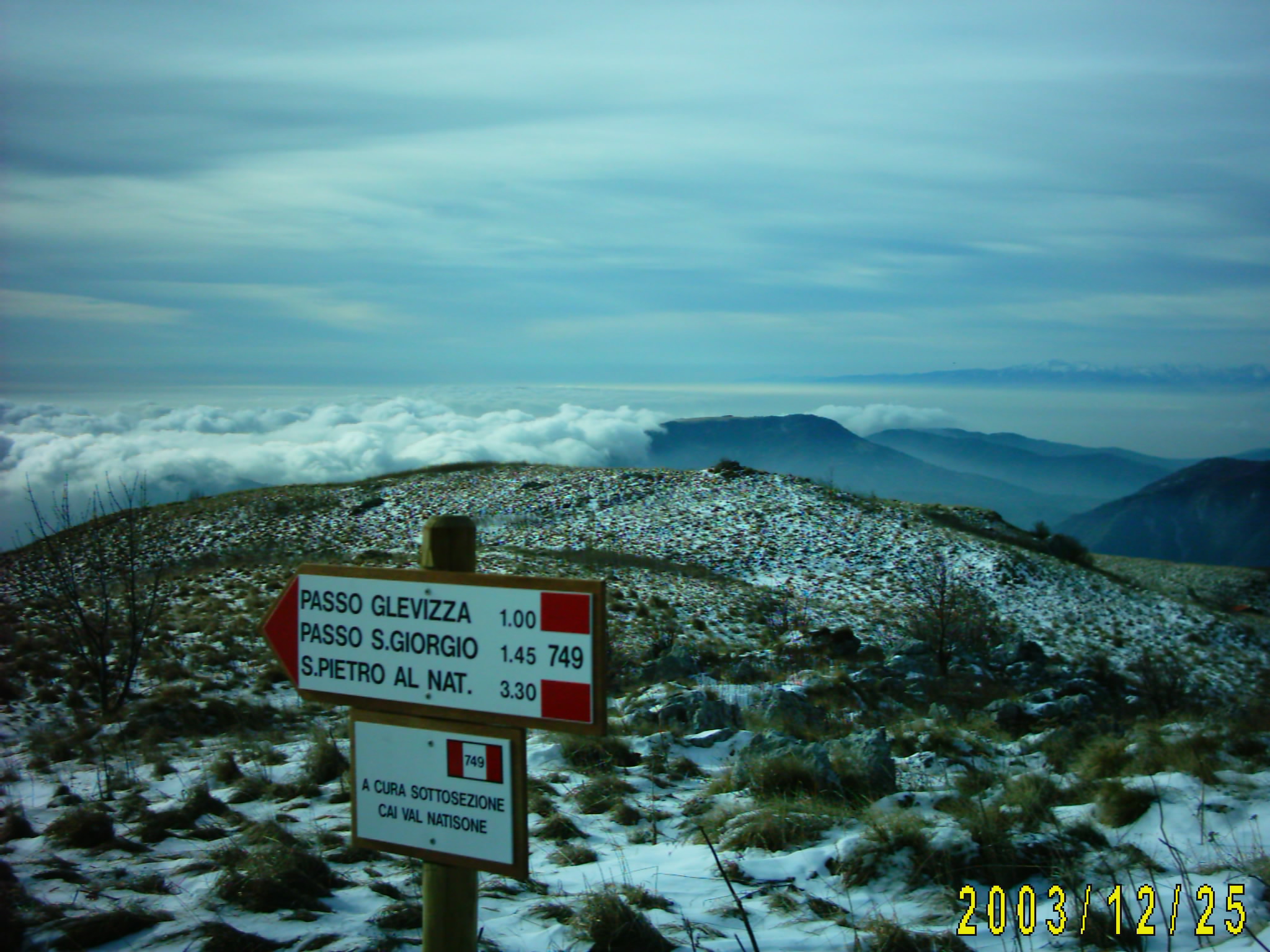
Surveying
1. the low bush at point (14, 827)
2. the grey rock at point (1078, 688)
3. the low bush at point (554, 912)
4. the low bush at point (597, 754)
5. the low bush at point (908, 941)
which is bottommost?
the grey rock at point (1078, 688)

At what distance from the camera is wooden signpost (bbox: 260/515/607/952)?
2.42 m

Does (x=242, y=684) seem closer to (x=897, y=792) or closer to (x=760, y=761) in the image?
(x=760, y=761)

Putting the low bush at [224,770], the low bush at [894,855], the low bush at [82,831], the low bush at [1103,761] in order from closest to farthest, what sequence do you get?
the low bush at [894,855] → the low bush at [82,831] → the low bush at [1103,761] → the low bush at [224,770]

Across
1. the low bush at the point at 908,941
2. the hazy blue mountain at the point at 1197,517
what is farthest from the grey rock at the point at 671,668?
the hazy blue mountain at the point at 1197,517

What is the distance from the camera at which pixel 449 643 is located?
2.55m

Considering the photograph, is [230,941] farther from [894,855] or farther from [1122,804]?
[1122,804]

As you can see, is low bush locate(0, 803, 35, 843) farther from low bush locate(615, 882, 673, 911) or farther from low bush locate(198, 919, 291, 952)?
low bush locate(615, 882, 673, 911)

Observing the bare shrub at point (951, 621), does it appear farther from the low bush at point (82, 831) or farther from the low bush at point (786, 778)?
the low bush at point (82, 831)

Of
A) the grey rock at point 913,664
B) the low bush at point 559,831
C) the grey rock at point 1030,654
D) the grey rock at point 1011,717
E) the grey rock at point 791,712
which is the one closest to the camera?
the low bush at point 559,831

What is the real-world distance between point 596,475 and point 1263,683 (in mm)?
27491

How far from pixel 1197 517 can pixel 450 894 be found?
213338 millimetres

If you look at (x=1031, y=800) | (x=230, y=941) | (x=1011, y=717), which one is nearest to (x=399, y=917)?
(x=230, y=941)

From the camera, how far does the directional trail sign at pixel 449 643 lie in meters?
2.40

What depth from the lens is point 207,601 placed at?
701 inches
